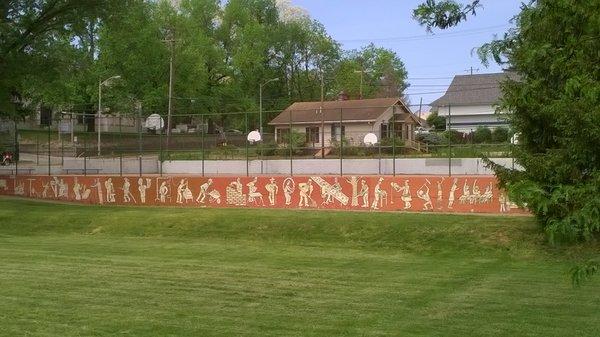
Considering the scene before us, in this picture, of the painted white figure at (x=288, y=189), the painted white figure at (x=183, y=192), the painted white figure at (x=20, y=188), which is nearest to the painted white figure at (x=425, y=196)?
the painted white figure at (x=288, y=189)

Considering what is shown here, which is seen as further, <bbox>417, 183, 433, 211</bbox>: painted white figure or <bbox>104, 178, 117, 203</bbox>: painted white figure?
<bbox>104, 178, 117, 203</bbox>: painted white figure

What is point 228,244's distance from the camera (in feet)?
71.9

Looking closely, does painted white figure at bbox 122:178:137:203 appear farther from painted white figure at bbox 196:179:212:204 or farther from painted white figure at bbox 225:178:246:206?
painted white figure at bbox 225:178:246:206

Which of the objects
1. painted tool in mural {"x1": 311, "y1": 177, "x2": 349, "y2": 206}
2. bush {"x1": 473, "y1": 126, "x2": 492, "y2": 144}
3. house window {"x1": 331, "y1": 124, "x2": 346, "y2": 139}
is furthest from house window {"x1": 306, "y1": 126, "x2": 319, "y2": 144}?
painted tool in mural {"x1": 311, "y1": 177, "x2": 349, "y2": 206}

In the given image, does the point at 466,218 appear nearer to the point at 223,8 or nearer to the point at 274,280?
the point at 274,280

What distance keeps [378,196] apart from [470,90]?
59.8 meters

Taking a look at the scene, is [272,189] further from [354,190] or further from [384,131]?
[384,131]

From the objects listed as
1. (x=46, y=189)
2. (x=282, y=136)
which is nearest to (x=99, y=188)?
(x=46, y=189)

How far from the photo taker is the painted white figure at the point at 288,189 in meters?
28.2

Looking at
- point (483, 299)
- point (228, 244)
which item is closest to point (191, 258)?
Answer: point (228, 244)

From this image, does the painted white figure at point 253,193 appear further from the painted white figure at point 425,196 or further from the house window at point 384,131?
the house window at point 384,131

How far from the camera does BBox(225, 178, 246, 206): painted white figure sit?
29219mm

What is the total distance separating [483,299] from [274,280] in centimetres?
376

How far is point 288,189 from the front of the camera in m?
28.2
